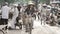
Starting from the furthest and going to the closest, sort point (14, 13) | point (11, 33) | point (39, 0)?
point (39, 0)
point (14, 13)
point (11, 33)

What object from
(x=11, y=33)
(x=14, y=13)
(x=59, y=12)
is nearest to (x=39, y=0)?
(x=59, y=12)

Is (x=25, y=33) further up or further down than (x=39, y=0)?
further down

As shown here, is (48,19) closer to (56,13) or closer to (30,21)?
(56,13)

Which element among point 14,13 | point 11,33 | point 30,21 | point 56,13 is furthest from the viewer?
point 56,13

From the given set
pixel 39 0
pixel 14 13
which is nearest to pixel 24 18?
pixel 14 13

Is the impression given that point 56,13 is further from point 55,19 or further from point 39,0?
point 39,0

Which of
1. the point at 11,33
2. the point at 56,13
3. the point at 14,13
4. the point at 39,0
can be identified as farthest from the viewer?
the point at 39,0

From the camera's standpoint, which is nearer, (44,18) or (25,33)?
(25,33)

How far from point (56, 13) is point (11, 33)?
7.23m

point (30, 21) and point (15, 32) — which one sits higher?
point (30, 21)

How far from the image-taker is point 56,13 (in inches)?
651

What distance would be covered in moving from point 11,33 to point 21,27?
152cm

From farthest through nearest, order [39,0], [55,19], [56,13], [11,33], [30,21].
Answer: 1. [39,0]
2. [56,13]
3. [55,19]
4. [11,33]
5. [30,21]

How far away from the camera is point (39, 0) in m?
22.5
